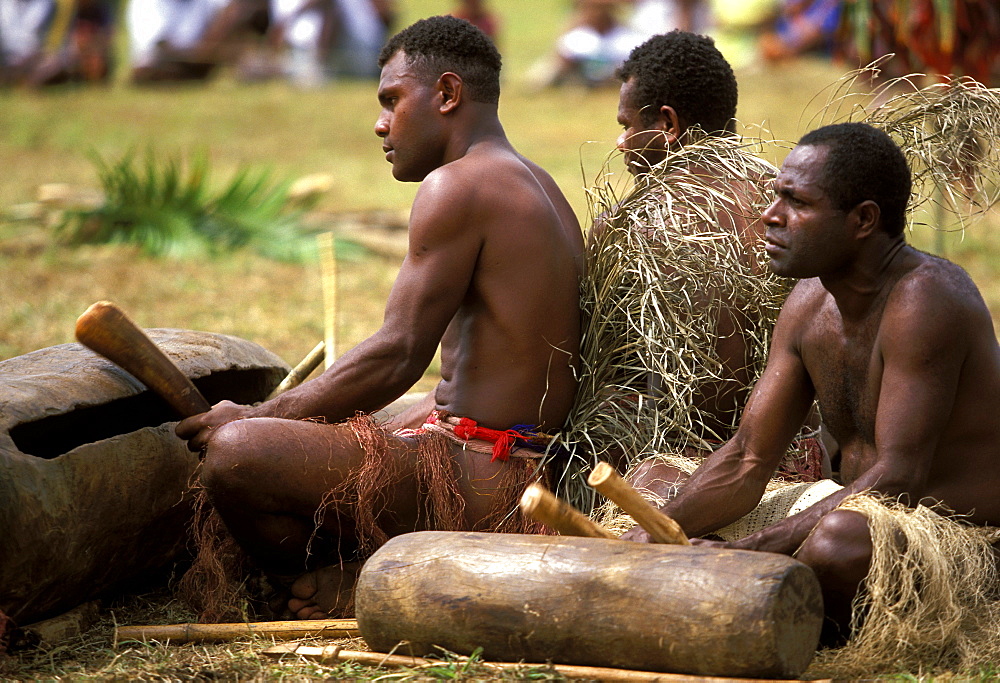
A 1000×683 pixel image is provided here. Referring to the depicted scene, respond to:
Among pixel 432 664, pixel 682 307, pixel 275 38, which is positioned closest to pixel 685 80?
pixel 682 307

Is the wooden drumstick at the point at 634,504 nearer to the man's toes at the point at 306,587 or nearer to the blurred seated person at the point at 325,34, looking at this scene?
the man's toes at the point at 306,587

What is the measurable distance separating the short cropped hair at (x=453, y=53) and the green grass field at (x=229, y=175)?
1.42 ft

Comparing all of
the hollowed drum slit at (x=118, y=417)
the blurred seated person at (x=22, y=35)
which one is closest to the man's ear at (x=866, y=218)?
the hollowed drum slit at (x=118, y=417)

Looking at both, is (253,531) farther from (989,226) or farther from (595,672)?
(989,226)

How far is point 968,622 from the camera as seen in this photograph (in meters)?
2.79

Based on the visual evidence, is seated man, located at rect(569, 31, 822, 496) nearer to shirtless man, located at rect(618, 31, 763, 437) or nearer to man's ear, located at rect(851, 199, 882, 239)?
shirtless man, located at rect(618, 31, 763, 437)

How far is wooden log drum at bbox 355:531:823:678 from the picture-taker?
8.10 feet

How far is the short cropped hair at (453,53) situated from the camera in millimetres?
3539

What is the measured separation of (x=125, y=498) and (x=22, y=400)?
0.38 m

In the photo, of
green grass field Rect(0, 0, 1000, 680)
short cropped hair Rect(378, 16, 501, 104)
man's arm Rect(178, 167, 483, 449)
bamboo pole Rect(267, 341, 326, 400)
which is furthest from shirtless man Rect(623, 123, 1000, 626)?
bamboo pole Rect(267, 341, 326, 400)

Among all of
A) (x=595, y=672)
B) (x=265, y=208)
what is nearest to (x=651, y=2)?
A: (x=265, y=208)

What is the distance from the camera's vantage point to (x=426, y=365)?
3.33 m

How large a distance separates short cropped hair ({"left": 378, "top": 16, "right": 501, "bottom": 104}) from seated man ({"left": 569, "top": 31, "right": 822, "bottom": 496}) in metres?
0.52

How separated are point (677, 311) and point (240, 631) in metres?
1.55
